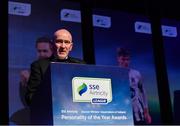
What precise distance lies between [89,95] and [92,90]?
0.03 m

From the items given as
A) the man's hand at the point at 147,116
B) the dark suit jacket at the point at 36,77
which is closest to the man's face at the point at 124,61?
the man's hand at the point at 147,116

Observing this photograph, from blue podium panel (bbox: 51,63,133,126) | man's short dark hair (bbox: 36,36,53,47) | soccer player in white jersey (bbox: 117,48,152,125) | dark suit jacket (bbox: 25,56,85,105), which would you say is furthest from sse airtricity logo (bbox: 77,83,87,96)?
soccer player in white jersey (bbox: 117,48,152,125)

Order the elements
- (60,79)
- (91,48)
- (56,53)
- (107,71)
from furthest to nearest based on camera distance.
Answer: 1. (91,48)
2. (56,53)
3. (107,71)
4. (60,79)

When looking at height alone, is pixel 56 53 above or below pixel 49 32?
below

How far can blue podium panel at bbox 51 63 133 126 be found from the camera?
1526 mm

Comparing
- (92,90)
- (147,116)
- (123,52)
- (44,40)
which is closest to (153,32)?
(123,52)

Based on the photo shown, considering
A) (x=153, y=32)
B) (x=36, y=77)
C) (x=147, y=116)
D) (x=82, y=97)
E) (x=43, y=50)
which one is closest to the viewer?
(x=82, y=97)

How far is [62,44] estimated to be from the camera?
2061 millimetres

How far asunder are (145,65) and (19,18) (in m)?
1.61

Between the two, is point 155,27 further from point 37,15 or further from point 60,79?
point 60,79

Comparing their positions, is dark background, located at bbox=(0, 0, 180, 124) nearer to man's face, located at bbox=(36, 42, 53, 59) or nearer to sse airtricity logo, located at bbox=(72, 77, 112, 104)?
man's face, located at bbox=(36, 42, 53, 59)

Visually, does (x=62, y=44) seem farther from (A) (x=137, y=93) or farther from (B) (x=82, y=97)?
(A) (x=137, y=93)

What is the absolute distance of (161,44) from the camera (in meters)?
4.62

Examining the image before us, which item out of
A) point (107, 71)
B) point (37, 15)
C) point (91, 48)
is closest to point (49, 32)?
point (37, 15)
